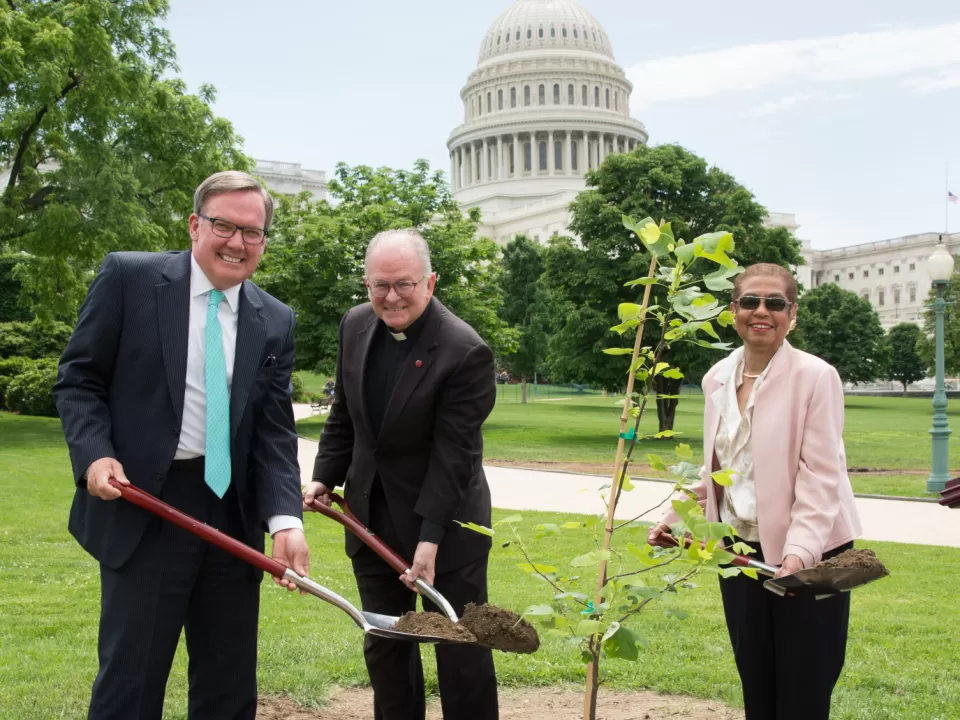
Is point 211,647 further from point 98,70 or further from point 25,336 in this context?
point 25,336

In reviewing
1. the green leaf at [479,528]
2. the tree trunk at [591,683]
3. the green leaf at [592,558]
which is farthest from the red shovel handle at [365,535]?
the green leaf at [592,558]

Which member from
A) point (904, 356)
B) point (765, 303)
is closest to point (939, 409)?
point (765, 303)

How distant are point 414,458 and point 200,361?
1.04 metres

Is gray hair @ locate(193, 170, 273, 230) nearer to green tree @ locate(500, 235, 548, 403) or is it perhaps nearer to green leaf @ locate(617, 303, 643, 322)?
green leaf @ locate(617, 303, 643, 322)

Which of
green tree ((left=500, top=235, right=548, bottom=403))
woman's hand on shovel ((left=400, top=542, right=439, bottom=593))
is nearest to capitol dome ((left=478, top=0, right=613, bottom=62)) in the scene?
green tree ((left=500, top=235, right=548, bottom=403))

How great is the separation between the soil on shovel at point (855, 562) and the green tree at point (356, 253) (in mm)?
29668

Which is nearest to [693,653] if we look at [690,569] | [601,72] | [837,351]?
[690,569]

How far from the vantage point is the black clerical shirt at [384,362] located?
4336 mm

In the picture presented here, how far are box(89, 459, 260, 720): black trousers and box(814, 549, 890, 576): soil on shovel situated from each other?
1984 millimetres

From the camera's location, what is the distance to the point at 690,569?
3.38 meters

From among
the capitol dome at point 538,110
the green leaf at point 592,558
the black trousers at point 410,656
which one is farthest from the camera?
the capitol dome at point 538,110

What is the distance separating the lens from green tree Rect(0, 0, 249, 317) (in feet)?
82.2

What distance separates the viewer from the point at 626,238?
3431cm

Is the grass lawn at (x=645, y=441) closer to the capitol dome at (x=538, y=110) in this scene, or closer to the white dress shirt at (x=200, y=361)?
the white dress shirt at (x=200, y=361)
